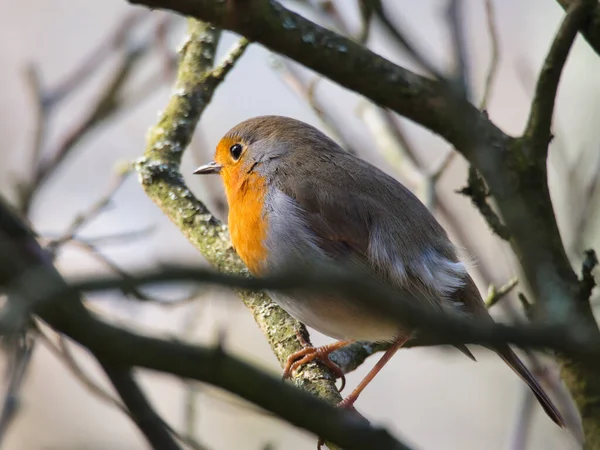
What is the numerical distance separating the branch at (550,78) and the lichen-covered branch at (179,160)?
4.45 feet

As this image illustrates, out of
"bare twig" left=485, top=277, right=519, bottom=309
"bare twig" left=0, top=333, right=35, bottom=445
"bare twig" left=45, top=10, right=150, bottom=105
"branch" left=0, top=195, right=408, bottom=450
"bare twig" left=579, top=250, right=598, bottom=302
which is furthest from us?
"bare twig" left=45, top=10, right=150, bottom=105

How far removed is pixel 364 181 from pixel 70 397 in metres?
3.77

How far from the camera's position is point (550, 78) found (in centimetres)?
227

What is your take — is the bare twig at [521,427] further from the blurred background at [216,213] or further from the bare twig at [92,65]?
the bare twig at [92,65]

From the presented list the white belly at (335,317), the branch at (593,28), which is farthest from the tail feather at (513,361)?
the branch at (593,28)

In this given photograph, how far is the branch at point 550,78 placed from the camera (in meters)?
2.27

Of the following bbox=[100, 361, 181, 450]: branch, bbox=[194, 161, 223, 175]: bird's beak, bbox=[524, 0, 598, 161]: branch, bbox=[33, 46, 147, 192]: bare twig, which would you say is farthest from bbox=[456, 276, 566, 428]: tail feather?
bbox=[100, 361, 181, 450]: branch

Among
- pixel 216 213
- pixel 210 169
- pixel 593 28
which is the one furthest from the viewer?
pixel 216 213

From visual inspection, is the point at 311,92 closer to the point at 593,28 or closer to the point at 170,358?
the point at 593,28

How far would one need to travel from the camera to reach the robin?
3043 millimetres

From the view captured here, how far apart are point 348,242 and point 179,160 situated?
0.99 metres

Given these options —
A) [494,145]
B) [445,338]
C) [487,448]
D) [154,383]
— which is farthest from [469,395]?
[445,338]

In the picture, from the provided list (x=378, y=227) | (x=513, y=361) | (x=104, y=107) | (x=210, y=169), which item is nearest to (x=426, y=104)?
(x=378, y=227)

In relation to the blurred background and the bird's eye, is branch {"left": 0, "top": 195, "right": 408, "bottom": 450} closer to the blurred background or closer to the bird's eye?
the bird's eye
